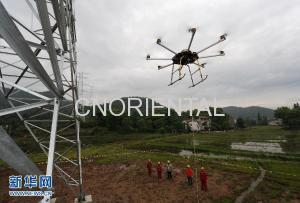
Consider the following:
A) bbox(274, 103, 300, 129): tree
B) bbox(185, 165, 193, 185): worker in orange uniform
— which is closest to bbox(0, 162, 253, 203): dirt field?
bbox(185, 165, 193, 185): worker in orange uniform

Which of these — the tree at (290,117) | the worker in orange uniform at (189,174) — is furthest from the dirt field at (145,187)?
the tree at (290,117)

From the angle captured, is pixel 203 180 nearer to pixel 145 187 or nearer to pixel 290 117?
pixel 145 187

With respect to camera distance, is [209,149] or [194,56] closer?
[194,56]

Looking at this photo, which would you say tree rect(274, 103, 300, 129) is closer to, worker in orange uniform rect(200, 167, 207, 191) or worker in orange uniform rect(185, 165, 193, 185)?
worker in orange uniform rect(185, 165, 193, 185)

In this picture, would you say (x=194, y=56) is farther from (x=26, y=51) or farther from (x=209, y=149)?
(x=209, y=149)

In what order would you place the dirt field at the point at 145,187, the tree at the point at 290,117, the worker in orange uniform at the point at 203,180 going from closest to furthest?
1. the dirt field at the point at 145,187
2. the worker in orange uniform at the point at 203,180
3. the tree at the point at 290,117

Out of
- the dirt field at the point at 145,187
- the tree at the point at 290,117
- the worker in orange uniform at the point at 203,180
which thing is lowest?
the dirt field at the point at 145,187

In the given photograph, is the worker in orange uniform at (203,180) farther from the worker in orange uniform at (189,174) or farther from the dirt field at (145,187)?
the worker in orange uniform at (189,174)

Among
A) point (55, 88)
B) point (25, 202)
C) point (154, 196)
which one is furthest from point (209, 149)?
point (55, 88)

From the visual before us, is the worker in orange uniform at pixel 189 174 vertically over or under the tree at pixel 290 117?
under
